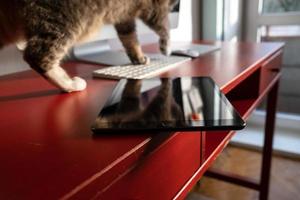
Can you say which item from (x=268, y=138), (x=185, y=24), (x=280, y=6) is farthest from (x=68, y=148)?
(x=280, y=6)

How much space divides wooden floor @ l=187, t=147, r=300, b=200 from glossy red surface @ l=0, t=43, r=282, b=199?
0.83m

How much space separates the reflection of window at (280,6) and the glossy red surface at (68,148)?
134 centimetres

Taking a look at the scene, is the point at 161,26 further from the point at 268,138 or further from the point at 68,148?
the point at 268,138

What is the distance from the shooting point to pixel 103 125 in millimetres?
395

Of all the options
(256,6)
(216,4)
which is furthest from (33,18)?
(256,6)

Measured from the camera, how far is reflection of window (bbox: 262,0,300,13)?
1737 millimetres

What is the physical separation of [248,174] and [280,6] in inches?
39.7

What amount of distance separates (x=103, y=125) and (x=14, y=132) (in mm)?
132

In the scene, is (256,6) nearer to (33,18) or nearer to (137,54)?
(137,54)

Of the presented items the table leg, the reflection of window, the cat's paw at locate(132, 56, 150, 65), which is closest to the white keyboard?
the cat's paw at locate(132, 56, 150, 65)

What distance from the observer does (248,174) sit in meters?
1.59

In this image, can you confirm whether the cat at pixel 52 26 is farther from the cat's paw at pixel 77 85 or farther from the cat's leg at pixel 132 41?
the cat's leg at pixel 132 41

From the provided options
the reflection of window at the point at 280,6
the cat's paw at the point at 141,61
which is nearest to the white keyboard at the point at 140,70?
the cat's paw at the point at 141,61

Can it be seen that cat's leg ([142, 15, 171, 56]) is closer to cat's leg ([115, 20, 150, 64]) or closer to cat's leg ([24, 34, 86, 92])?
cat's leg ([115, 20, 150, 64])
